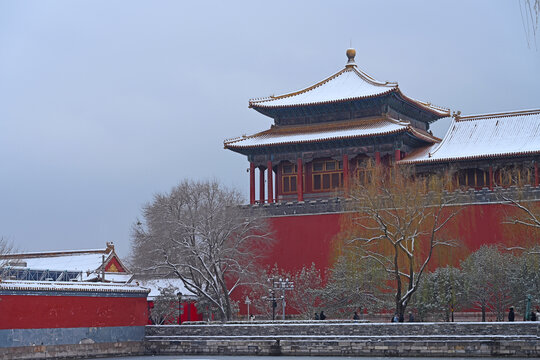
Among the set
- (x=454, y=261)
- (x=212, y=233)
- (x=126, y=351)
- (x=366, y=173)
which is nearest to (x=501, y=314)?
(x=454, y=261)

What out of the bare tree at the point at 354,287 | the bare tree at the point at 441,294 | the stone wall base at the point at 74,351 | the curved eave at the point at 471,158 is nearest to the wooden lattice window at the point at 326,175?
the curved eave at the point at 471,158

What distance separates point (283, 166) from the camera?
37.3 m

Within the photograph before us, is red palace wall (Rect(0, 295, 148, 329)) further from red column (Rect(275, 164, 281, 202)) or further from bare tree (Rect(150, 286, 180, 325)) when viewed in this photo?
red column (Rect(275, 164, 281, 202))

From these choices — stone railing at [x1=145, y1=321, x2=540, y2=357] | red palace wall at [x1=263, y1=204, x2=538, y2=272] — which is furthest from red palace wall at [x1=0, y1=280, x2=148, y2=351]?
red palace wall at [x1=263, y1=204, x2=538, y2=272]

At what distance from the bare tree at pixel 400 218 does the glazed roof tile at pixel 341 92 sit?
469cm

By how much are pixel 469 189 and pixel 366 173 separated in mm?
3912

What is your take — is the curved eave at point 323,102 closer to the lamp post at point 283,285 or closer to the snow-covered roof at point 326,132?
the snow-covered roof at point 326,132

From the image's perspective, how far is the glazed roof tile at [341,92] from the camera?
118ft

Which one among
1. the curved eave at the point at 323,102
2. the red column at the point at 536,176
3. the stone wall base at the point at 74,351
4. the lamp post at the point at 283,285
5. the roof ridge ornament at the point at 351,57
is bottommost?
the stone wall base at the point at 74,351

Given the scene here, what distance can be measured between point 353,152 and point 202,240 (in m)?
7.63

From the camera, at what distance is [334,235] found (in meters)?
33.2

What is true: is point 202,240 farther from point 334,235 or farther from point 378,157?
point 378,157

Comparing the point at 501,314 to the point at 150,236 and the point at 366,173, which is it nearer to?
the point at 366,173

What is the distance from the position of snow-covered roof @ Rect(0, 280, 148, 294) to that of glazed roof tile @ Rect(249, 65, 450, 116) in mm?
11263
